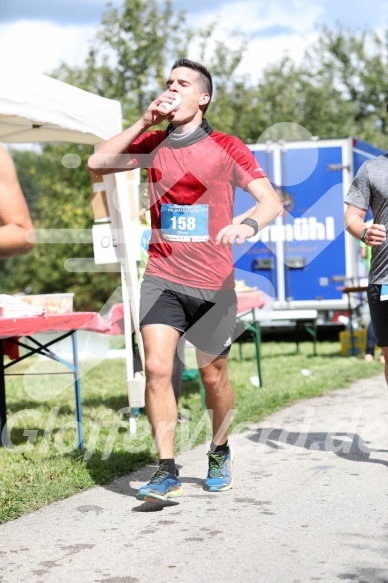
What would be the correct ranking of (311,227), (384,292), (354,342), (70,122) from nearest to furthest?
(384,292) < (70,122) < (354,342) < (311,227)

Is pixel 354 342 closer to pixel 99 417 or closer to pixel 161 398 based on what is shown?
pixel 99 417

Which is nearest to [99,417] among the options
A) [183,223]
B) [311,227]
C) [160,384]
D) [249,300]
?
[249,300]

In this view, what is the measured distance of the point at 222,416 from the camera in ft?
17.4

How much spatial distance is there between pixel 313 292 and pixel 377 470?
1031 centimetres

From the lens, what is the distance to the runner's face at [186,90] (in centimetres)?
500

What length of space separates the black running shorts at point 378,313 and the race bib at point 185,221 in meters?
1.18

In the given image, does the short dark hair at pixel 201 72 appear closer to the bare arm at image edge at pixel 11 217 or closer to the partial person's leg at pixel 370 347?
the bare arm at image edge at pixel 11 217

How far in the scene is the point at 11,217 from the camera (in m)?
2.92

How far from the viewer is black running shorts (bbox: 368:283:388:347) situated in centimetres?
566

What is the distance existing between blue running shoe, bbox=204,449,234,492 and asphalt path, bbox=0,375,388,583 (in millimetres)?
74

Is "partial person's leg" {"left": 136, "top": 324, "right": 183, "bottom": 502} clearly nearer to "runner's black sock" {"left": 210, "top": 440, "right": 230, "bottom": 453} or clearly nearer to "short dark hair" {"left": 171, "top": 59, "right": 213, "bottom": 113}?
"runner's black sock" {"left": 210, "top": 440, "right": 230, "bottom": 453}

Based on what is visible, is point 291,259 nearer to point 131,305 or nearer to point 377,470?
point 131,305

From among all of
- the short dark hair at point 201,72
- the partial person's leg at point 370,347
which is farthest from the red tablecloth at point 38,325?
the partial person's leg at point 370,347

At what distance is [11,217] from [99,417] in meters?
5.53
